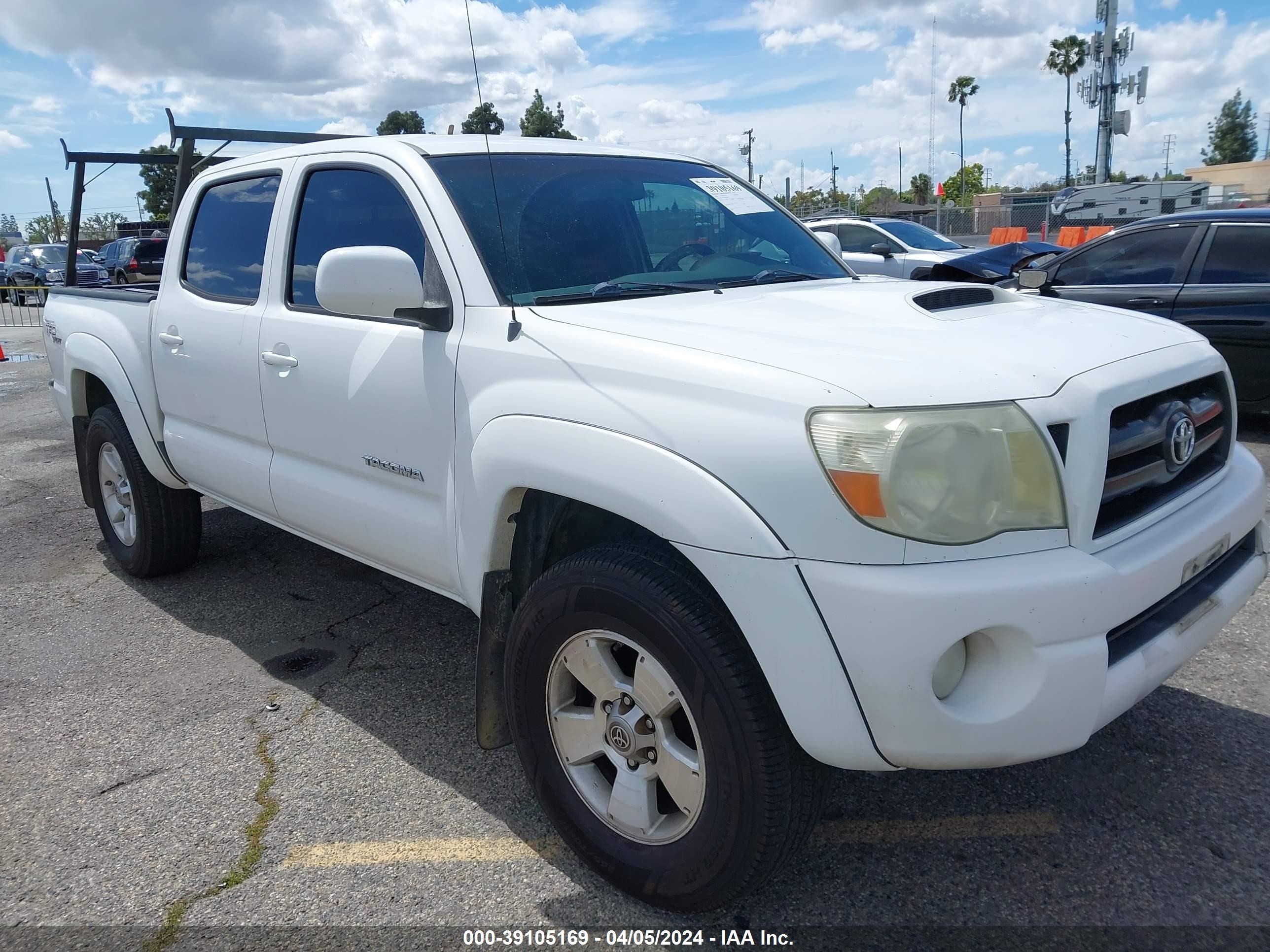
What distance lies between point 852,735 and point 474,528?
3.91ft

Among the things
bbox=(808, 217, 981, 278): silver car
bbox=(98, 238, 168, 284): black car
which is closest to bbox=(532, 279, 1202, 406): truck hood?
bbox=(808, 217, 981, 278): silver car

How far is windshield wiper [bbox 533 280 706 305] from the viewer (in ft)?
9.56

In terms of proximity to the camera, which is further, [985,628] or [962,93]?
[962,93]

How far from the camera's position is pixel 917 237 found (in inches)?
563

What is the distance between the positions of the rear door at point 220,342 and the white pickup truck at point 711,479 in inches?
2.5

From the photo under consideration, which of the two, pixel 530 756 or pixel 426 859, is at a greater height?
pixel 530 756

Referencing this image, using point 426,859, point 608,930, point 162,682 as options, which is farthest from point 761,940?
point 162,682

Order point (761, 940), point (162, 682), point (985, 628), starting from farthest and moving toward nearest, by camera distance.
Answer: point (162, 682), point (761, 940), point (985, 628)

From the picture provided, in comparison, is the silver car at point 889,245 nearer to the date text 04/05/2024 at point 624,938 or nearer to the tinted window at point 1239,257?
the tinted window at point 1239,257

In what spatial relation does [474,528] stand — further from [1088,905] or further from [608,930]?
[1088,905]

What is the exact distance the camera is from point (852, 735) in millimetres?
2041

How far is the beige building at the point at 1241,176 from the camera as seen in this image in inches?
1997

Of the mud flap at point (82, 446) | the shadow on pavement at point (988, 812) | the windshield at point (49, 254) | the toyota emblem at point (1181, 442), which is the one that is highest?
the windshield at point (49, 254)

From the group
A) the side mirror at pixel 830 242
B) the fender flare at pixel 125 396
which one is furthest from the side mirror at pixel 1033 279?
the fender flare at pixel 125 396
